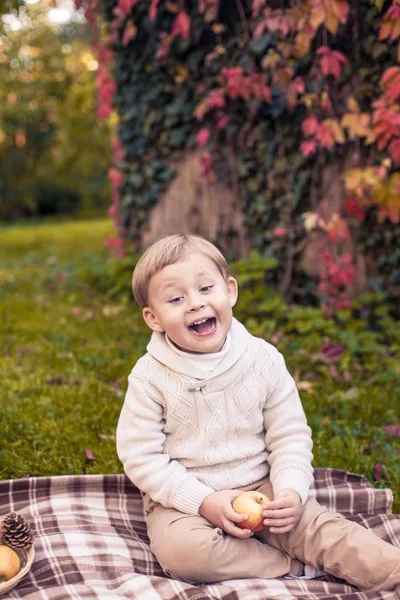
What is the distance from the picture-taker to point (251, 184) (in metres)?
4.98

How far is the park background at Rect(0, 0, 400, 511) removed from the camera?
11.1 feet

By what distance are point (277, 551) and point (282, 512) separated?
0.69 feet

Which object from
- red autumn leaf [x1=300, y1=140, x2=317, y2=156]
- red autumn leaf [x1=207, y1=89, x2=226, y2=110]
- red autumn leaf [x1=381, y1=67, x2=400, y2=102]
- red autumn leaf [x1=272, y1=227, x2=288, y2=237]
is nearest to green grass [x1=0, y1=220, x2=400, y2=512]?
red autumn leaf [x1=272, y1=227, x2=288, y2=237]

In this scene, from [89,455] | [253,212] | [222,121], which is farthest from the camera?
[253,212]

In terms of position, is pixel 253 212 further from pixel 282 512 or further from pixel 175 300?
pixel 282 512

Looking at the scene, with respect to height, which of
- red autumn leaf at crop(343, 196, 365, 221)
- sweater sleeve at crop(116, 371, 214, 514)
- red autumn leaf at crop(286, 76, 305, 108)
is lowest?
sweater sleeve at crop(116, 371, 214, 514)

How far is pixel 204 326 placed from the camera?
7.51 ft

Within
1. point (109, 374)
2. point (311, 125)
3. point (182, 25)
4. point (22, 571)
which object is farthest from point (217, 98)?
point (22, 571)

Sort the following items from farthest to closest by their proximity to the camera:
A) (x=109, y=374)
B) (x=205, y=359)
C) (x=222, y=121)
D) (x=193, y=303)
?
(x=222, y=121)
(x=109, y=374)
(x=205, y=359)
(x=193, y=303)

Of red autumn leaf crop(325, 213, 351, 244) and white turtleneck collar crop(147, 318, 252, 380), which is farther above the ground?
red autumn leaf crop(325, 213, 351, 244)

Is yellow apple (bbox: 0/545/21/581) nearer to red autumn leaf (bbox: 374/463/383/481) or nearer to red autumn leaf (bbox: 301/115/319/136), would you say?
red autumn leaf (bbox: 374/463/383/481)

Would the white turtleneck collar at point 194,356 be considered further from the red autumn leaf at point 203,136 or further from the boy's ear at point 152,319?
the red autumn leaf at point 203,136

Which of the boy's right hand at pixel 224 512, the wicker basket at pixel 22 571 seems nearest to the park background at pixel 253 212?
the wicker basket at pixel 22 571

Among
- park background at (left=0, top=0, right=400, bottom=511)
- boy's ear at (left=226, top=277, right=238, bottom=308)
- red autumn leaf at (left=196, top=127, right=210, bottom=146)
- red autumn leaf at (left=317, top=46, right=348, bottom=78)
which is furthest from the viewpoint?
red autumn leaf at (left=196, top=127, right=210, bottom=146)
